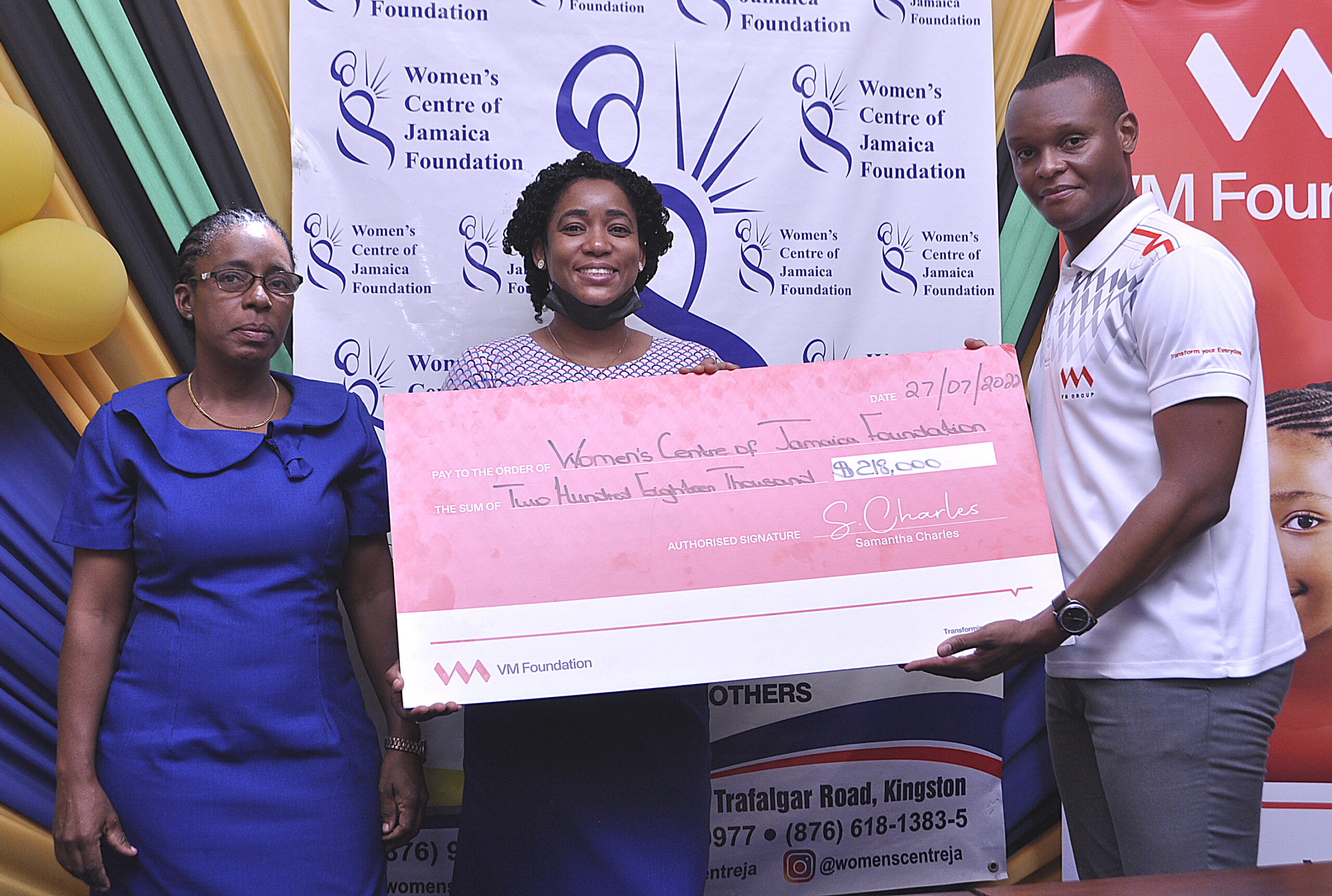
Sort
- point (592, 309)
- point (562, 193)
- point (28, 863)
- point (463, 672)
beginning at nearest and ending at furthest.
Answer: point (463, 672) < point (592, 309) < point (562, 193) < point (28, 863)

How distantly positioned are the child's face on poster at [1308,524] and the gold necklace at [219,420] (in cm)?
245

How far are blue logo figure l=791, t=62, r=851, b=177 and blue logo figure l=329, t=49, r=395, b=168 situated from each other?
3.45 feet

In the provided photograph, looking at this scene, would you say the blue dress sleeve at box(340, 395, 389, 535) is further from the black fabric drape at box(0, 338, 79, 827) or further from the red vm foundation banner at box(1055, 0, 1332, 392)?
the red vm foundation banner at box(1055, 0, 1332, 392)

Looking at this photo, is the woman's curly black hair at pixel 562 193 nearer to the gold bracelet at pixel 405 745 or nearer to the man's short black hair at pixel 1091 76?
the man's short black hair at pixel 1091 76

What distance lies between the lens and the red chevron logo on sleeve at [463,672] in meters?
1.48

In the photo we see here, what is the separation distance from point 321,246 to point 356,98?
37 centimetres

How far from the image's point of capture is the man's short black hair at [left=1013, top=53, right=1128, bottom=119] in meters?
1.76

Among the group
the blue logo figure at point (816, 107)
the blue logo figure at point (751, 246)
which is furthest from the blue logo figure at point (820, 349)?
the blue logo figure at point (816, 107)

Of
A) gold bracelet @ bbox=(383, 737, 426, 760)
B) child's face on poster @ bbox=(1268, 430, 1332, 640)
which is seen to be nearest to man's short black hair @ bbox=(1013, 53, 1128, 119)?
child's face on poster @ bbox=(1268, 430, 1332, 640)

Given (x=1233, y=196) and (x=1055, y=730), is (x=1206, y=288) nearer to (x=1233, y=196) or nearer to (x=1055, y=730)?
(x=1055, y=730)

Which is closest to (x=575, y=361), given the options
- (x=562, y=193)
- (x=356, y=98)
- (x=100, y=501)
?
(x=562, y=193)

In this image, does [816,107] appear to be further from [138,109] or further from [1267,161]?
[138,109]

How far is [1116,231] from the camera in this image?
5.68 feet

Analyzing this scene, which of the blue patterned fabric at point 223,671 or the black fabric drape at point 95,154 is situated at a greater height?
the black fabric drape at point 95,154
